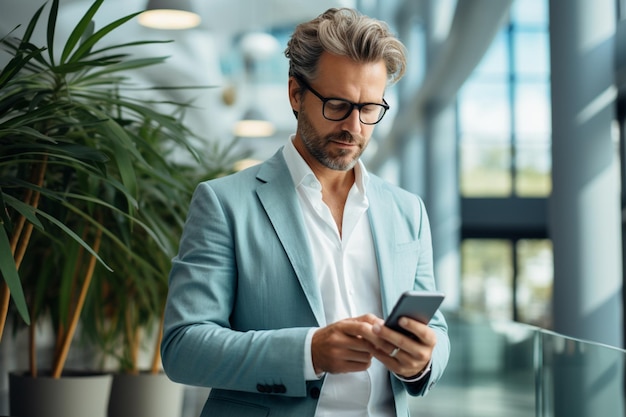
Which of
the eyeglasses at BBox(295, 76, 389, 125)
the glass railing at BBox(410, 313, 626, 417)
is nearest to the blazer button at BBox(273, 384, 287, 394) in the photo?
the eyeglasses at BBox(295, 76, 389, 125)

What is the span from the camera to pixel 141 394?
484 cm

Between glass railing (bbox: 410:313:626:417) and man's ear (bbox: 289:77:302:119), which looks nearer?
man's ear (bbox: 289:77:302:119)

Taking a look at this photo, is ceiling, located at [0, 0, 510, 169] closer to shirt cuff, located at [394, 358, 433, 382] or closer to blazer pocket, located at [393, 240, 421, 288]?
blazer pocket, located at [393, 240, 421, 288]

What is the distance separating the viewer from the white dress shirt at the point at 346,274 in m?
1.78

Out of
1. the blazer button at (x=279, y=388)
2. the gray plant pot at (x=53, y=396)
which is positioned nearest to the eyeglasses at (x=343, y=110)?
the blazer button at (x=279, y=388)

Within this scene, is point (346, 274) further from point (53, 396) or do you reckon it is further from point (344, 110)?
point (53, 396)

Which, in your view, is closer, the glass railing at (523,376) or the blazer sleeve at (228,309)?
the blazer sleeve at (228,309)

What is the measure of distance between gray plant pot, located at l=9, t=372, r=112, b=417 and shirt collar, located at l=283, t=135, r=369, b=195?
2.19 metres

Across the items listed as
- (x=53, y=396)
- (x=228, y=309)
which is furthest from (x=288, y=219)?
(x=53, y=396)

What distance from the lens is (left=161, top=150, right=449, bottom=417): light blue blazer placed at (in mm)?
1647

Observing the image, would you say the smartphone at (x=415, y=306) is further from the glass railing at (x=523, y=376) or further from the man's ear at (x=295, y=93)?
the glass railing at (x=523, y=376)

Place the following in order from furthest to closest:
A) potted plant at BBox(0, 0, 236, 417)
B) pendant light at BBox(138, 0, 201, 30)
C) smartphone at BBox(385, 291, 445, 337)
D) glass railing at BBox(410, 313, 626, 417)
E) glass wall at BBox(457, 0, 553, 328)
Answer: glass wall at BBox(457, 0, 553, 328)
pendant light at BBox(138, 0, 201, 30)
glass railing at BBox(410, 313, 626, 417)
potted plant at BBox(0, 0, 236, 417)
smartphone at BBox(385, 291, 445, 337)

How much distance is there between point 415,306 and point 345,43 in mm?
603

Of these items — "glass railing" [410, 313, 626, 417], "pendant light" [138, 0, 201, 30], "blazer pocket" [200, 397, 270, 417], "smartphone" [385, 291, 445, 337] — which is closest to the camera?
"smartphone" [385, 291, 445, 337]
